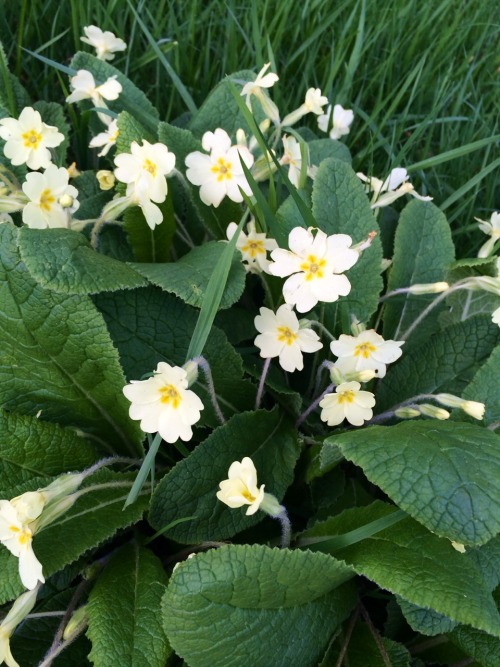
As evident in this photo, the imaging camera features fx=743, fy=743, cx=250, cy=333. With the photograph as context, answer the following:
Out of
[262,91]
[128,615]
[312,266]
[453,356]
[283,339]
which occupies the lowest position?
[128,615]

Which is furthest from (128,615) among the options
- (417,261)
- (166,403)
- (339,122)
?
(339,122)

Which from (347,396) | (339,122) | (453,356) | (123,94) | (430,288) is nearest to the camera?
(347,396)

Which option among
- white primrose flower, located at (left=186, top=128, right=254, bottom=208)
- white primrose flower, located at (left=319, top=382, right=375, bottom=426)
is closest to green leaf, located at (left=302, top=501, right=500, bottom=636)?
white primrose flower, located at (left=319, top=382, right=375, bottom=426)

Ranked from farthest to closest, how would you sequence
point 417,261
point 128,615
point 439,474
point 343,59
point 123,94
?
point 343,59, point 123,94, point 417,261, point 128,615, point 439,474

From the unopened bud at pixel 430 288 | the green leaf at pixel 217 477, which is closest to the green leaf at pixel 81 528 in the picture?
the green leaf at pixel 217 477

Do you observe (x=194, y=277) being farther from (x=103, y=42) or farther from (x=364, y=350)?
(x=103, y=42)

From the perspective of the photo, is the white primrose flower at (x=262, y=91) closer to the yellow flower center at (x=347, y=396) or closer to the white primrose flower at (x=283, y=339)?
the white primrose flower at (x=283, y=339)
